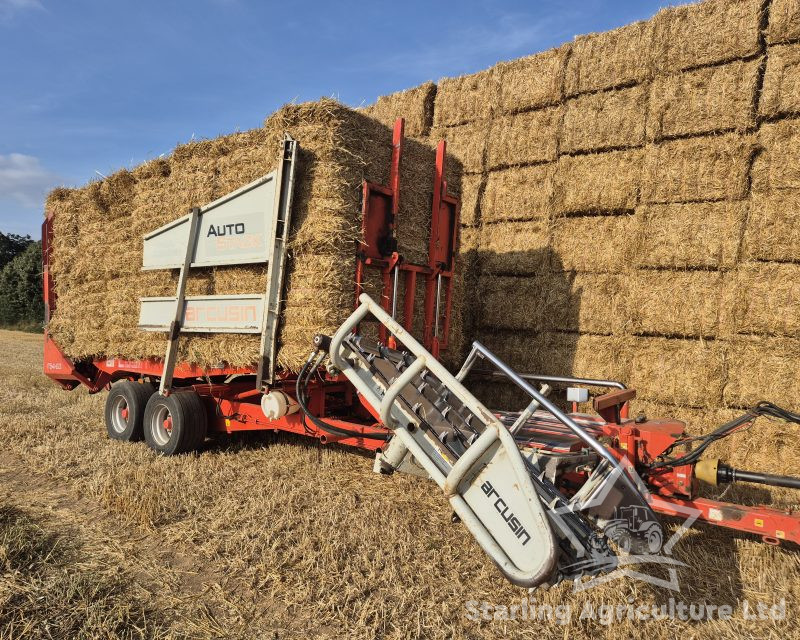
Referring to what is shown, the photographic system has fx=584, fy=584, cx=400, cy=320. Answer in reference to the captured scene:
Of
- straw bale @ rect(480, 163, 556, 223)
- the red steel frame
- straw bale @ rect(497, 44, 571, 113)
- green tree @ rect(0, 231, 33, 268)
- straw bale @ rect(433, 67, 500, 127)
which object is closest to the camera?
the red steel frame

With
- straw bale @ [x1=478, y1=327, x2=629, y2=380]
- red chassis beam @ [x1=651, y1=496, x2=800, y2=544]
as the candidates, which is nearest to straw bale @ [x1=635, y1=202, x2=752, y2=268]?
straw bale @ [x1=478, y1=327, x2=629, y2=380]

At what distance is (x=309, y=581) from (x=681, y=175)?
609 centimetres

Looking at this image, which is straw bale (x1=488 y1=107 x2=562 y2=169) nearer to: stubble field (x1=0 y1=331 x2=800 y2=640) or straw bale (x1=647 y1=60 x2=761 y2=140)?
straw bale (x1=647 y1=60 x2=761 y2=140)

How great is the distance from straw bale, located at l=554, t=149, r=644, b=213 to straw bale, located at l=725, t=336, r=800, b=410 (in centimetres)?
218

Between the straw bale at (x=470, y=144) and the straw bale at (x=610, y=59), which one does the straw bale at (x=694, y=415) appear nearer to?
the straw bale at (x=610, y=59)

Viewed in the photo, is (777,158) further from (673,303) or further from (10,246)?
(10,246)

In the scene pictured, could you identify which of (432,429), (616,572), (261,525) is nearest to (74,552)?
(261,525)

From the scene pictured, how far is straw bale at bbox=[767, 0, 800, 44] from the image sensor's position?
616 cm

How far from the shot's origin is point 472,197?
8.85m

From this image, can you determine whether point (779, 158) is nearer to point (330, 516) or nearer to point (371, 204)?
point (371, 204)

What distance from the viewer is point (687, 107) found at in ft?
22.6

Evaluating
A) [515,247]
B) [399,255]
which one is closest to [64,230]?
[399,255]

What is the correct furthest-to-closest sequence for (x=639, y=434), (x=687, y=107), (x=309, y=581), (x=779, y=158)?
(x=687, y=107) < (x=779, y=158) < (x=639, y=434) < (x=309, y=581)

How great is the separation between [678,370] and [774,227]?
72.8 inches
